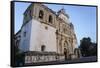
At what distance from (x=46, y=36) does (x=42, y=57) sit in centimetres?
25

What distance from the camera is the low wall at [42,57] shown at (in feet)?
7.68

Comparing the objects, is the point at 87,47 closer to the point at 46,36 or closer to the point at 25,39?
the point at 46,36

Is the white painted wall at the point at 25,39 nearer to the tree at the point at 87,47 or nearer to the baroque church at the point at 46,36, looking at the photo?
the baroque church at the point at 46,36

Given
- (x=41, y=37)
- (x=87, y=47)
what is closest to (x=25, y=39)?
(x=41, y=37)

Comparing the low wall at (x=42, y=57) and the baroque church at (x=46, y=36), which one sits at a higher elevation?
the baroque church at (x=46, y=36)

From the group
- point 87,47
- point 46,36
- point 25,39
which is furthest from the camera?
point 87,47

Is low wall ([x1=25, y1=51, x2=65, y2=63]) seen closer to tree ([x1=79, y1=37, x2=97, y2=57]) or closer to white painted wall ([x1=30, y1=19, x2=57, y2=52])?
white painted wall ([x1=30, y1=19, x2=57, y2=52])

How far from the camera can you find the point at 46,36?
2436 millimetres

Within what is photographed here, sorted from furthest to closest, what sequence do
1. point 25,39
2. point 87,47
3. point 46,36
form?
point 87,47 < point 46,36 < point 25,39

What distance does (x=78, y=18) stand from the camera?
2.61 m

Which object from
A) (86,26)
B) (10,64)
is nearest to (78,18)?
(86,26)

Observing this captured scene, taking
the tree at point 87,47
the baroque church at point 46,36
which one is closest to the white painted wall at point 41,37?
the baroque church at point 46,36

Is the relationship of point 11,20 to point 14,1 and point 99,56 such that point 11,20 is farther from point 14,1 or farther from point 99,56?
point 99,56

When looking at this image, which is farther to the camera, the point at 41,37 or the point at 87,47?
the point at 87,47
